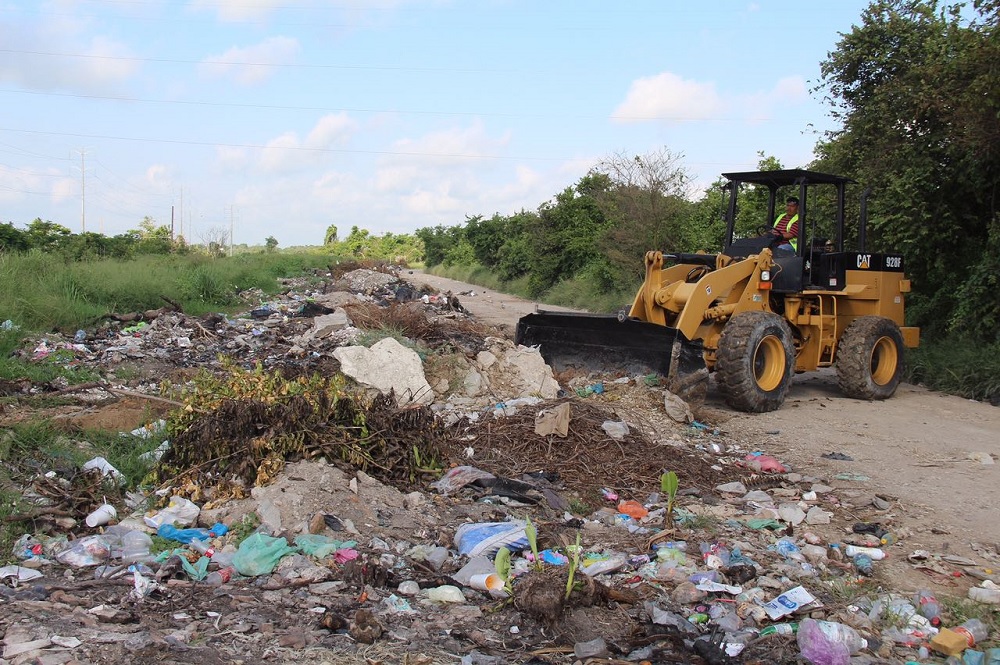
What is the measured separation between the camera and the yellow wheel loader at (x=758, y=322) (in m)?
9.05

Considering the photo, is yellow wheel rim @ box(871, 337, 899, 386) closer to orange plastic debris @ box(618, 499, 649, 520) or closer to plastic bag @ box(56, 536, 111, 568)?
orange plastic debris @ box(618, 499, 649, 520)

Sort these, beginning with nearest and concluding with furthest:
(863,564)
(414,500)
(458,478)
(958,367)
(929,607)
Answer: (929,607)
(863,564)
(414,500)
(458,478)
(958,367)

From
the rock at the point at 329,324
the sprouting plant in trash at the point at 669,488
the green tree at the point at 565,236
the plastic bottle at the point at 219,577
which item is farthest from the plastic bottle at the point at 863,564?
the green tree at the point at 565,236

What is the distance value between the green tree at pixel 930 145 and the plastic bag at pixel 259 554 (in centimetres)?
941

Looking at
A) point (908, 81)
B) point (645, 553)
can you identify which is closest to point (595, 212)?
point (908, 81)

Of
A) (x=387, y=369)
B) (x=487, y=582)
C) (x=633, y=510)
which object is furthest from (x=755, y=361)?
(x=487, y=582)

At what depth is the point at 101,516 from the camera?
5.07 metres

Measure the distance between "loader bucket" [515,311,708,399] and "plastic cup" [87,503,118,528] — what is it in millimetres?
5485

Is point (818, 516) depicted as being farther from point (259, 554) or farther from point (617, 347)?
point (617, 347)

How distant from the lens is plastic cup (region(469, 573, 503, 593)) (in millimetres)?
4355

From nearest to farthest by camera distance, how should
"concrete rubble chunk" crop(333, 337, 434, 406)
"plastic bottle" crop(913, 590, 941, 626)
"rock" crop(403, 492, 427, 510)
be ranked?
"plastic bottle" crop(913, 590, 941, 626) → "rock" crop(403, 492, 427, 510) → "concrete rubble chunk" crop(333, 337, 434, 406)

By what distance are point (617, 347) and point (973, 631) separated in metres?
5.89

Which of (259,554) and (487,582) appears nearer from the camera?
(487,582)

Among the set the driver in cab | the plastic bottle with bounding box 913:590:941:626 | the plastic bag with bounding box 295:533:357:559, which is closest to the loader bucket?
the driver in cab
